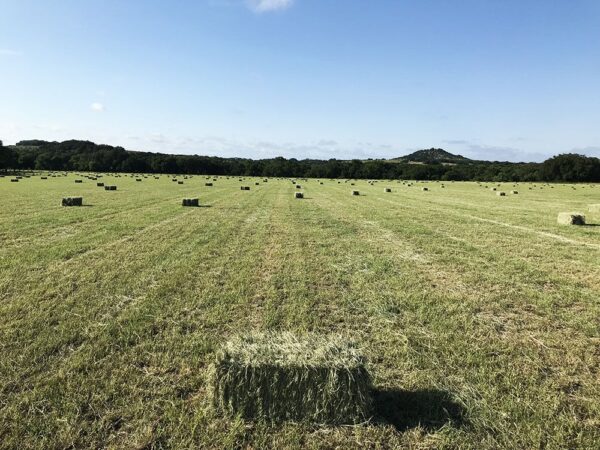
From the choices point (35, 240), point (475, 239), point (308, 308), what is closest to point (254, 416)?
point (308, 308)

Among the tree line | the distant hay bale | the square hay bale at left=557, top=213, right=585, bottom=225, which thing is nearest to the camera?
the square hay bale at left=557, top=213, right=585, bottom=225

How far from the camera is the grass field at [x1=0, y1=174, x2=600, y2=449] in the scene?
464cm

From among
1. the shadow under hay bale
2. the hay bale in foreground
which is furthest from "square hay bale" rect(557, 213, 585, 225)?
the hay bale in foreground

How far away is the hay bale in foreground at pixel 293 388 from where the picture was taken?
4.80 m

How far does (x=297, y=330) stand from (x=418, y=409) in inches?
104

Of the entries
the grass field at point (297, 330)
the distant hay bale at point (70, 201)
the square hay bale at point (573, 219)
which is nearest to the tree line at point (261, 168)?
the square hay bale at point (573, 219)

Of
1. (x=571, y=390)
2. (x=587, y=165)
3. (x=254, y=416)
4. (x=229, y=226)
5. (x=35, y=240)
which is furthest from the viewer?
(x=587, y=165)

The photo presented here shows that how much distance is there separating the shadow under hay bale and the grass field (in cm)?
2

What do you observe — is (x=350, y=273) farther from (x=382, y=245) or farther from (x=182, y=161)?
(x=182, y=161)

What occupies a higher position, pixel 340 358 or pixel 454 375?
pixel 340 358

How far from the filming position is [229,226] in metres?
19.1

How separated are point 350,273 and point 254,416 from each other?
268 inches

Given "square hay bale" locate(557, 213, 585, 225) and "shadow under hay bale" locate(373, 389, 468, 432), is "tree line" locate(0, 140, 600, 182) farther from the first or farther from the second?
"shadow under hay bale" locate(373, 389, 468, 432)

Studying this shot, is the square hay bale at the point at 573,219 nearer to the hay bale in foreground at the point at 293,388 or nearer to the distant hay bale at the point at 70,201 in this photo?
the hay bale in foreground at the point at 293,388
